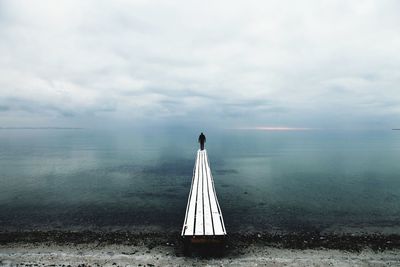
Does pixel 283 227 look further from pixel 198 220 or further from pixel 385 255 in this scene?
pixel 198 220

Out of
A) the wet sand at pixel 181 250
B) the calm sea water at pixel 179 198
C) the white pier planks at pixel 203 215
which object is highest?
the white pier planks at pixel 203 215

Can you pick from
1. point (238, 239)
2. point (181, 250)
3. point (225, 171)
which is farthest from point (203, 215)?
point (225, 171)

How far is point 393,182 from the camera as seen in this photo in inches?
1431

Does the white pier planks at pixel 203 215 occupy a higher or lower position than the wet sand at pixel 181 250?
higher

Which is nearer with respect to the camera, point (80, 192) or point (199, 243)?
point (199, 243)

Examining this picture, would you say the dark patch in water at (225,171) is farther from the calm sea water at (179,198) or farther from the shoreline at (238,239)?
the shoreline at (238,239)

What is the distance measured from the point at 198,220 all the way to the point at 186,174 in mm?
23673

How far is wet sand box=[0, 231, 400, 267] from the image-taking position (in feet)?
47.5

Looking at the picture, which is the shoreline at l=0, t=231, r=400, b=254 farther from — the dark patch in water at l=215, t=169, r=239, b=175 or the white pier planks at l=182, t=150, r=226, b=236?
the dark patch in water at l=215, t=169, r=239, b=175

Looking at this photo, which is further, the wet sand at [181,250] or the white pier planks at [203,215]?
the white pier planks at [203,215]

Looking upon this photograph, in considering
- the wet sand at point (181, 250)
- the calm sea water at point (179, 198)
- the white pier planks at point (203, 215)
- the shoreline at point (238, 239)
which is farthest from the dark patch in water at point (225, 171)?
the wet sand at point (181, 250)

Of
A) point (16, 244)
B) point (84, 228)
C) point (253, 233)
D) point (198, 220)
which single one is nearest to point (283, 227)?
point (253, 233)

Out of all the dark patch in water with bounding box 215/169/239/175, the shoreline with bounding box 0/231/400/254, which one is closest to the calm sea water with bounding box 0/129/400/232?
the dark patch in water with bounding box 215/169/239/175

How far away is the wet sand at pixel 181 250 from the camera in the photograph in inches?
570
